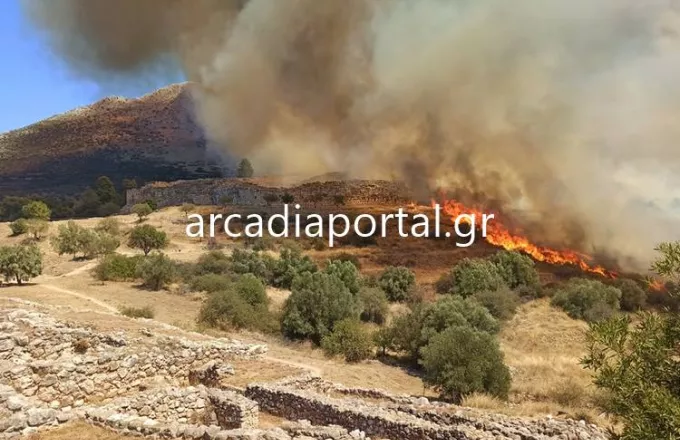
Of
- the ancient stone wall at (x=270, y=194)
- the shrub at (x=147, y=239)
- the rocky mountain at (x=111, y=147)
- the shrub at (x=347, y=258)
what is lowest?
the shrub at (x=347, y=258)

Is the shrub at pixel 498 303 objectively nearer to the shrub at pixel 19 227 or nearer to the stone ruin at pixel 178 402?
the stone ruin at pixel 178 402

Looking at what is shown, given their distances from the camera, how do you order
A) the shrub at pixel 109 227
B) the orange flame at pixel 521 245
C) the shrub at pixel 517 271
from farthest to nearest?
the shrub at pixel 109 227 < the orange flame at pixel 521 245 < the shrub at pixel 517 271

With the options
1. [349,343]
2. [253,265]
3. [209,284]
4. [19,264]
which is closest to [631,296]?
[349,343]

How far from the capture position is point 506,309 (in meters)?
23.1

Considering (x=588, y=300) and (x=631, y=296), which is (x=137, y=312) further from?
(x=631, y=296)

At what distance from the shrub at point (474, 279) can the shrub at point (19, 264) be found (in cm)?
1863

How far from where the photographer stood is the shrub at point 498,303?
22.8m

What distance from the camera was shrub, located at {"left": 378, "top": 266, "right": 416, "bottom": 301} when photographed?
89.6ft

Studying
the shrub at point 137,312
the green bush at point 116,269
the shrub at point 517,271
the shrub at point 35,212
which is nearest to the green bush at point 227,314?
the shrub at point 137,312

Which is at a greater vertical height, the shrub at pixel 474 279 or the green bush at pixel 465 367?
the shrub at pixel 474 279

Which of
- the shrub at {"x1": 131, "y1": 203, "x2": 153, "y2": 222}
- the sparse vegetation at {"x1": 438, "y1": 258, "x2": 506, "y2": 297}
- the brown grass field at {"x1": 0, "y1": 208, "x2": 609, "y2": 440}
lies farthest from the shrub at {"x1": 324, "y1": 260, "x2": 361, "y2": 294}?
the shrub at {"x1": 131, "y1": 203, "x2": 153, "y2": 222}

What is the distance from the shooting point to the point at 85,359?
8633 millimetres

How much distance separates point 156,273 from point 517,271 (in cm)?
1817

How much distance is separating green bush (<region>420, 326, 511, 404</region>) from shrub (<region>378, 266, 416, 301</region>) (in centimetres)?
1350
